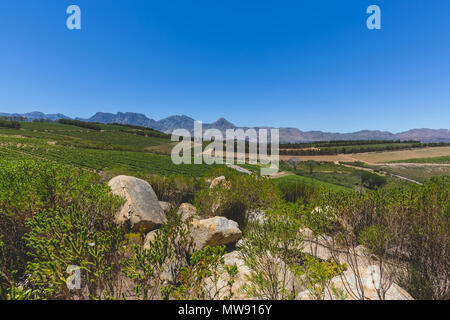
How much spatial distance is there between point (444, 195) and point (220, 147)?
120 meters

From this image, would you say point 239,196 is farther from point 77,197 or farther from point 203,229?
point 77,197

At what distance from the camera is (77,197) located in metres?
8.98

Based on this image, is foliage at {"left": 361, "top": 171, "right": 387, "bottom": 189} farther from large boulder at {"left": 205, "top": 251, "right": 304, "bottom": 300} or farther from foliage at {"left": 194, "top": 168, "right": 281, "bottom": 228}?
large boulder at {"left": 205, "top": 251, "right": 304, "bottom": 300}

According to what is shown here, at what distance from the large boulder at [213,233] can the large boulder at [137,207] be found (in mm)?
2679

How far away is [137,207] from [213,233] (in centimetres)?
487

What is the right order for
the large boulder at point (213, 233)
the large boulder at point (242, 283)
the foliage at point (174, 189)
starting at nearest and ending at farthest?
the large boulder at point (242, 283) → the large boulder at point (213, 233) → the foliage at point (174, 189)

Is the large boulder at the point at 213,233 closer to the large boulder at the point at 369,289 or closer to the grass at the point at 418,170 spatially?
the large boulder at the point at 369,289

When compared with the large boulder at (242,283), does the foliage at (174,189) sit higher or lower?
higher

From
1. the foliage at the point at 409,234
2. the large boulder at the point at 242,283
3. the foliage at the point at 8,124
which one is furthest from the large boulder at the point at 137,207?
the foliage at the point at 8,124

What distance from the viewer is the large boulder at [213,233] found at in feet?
31.4

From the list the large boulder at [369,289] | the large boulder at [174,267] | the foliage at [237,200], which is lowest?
the large boulder at [174,267]

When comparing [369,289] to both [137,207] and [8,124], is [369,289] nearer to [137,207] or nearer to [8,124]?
[137,207]

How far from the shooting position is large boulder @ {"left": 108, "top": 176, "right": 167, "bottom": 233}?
405 inches
